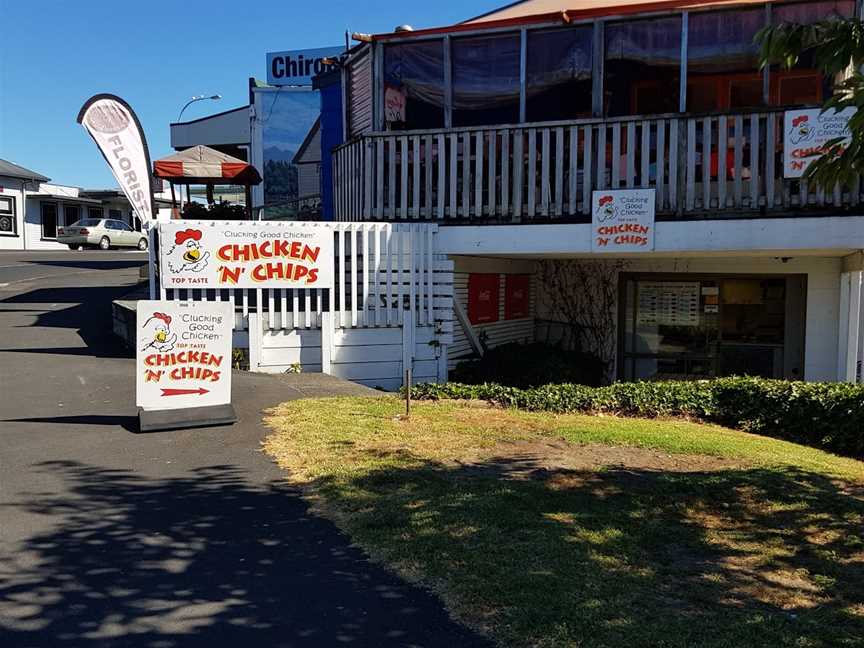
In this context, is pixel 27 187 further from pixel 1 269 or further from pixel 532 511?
pixel 532 511

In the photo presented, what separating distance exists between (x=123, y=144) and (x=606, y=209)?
6586mm

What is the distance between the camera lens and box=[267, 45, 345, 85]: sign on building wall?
47062 millimetres

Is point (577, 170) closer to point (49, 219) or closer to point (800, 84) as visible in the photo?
point (800, 84)

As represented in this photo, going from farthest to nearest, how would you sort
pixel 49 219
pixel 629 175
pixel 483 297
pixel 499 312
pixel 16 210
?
pixel 49 219
pixel 16 210
pixel 499 312
pixel 483 297
pixel 629 175

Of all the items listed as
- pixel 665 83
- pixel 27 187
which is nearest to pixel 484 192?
pixel 665 83

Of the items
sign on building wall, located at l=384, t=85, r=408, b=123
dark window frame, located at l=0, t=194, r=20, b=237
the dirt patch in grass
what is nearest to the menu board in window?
sign on building wall, located at l=384, t=85, r=408, b=123

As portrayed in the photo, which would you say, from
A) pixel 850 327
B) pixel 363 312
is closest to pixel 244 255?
pixel 363 312

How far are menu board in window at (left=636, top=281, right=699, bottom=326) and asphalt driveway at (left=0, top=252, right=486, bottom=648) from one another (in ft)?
25.4

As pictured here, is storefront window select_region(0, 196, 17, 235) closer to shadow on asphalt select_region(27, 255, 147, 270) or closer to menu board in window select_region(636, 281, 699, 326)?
shadow on asphalt select_region(27, 255, 147, 270)

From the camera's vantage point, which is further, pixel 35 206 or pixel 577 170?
pixel 35 206

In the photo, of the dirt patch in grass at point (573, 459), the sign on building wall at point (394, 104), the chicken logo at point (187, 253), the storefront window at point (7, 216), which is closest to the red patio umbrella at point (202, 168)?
the sign on building wall at point (394, 104)

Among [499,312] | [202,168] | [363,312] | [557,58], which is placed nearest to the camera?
[363,312]

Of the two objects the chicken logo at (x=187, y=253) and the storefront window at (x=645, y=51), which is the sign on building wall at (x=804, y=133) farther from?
the chicken logo at (x=187, y=253)

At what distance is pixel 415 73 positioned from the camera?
1198 cm
